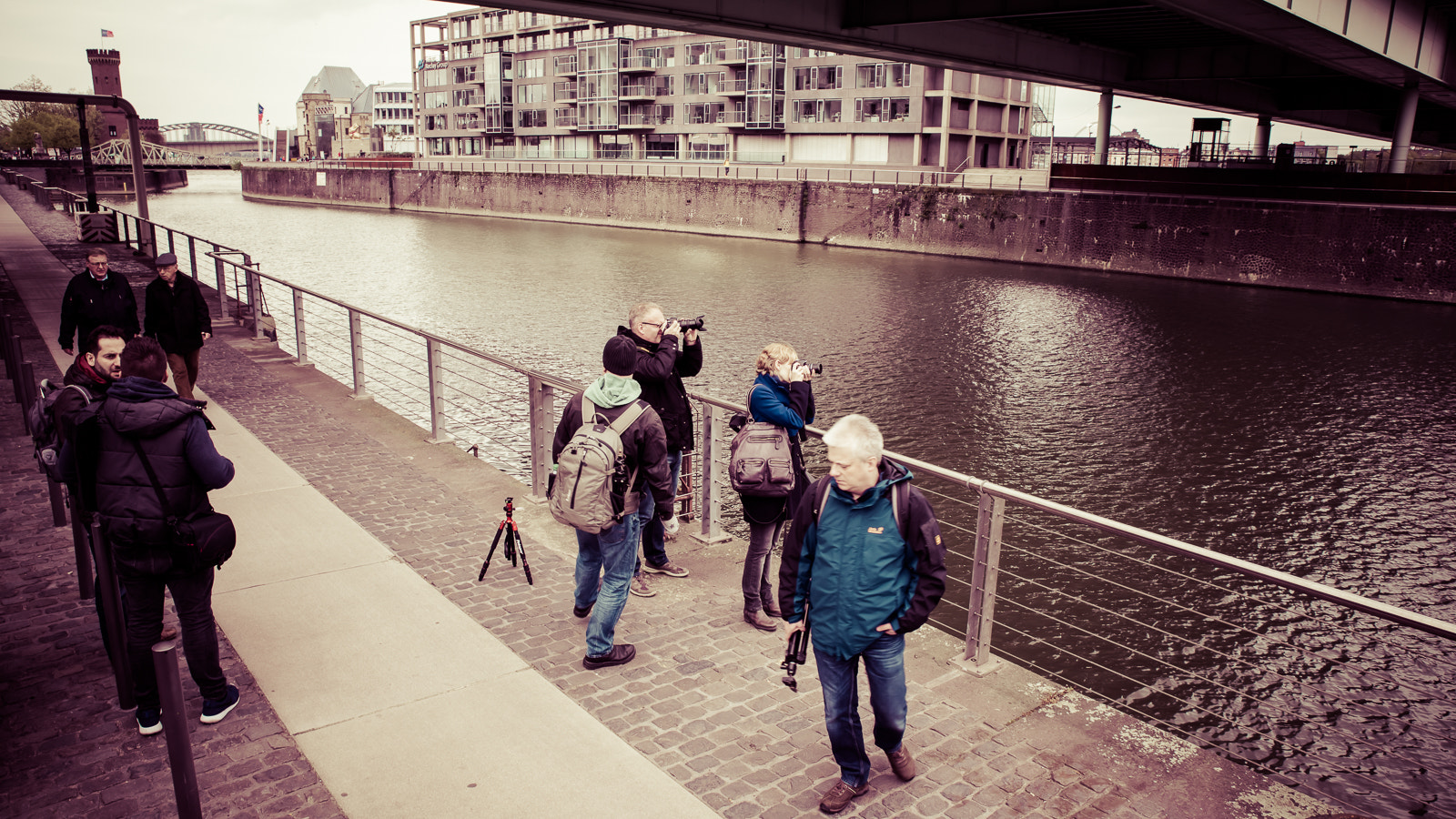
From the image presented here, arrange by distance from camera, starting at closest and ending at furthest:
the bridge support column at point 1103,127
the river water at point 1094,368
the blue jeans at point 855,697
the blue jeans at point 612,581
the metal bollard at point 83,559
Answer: the blue jeans at point 855,697 → the blue jeans at point 612,581 → the metal bollard at point 83,559 → the river water at point 1094,368 → the bridge support column at point 1103,127

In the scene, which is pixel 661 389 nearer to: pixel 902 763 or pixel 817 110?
pixel 902 763

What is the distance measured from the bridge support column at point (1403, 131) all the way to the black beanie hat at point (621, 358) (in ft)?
121

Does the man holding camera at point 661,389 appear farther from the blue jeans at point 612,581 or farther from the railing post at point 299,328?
the railing post at point 299,328

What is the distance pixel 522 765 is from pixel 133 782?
5.35 feet

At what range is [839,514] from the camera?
3.86 metres

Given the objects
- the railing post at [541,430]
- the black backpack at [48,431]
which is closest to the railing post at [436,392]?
the railing post at [541,430]

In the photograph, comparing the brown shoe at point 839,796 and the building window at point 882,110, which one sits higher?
the building window at point 882,110

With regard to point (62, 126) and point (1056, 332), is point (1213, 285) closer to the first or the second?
point (1056, 332)

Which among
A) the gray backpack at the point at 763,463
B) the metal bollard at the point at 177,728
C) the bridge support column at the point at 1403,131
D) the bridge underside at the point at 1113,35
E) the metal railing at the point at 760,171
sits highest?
the bridge underside at the point at 1113,35

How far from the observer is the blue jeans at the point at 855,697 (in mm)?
3959

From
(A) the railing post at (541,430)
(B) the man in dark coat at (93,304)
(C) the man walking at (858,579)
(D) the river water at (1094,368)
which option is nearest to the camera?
(C) the man walking at (858,579)

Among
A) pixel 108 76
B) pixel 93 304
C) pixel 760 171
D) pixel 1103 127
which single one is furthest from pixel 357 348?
pixel 108 76

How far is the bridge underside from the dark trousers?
14.4 m

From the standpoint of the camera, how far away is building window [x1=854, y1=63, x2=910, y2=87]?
62.2 m
